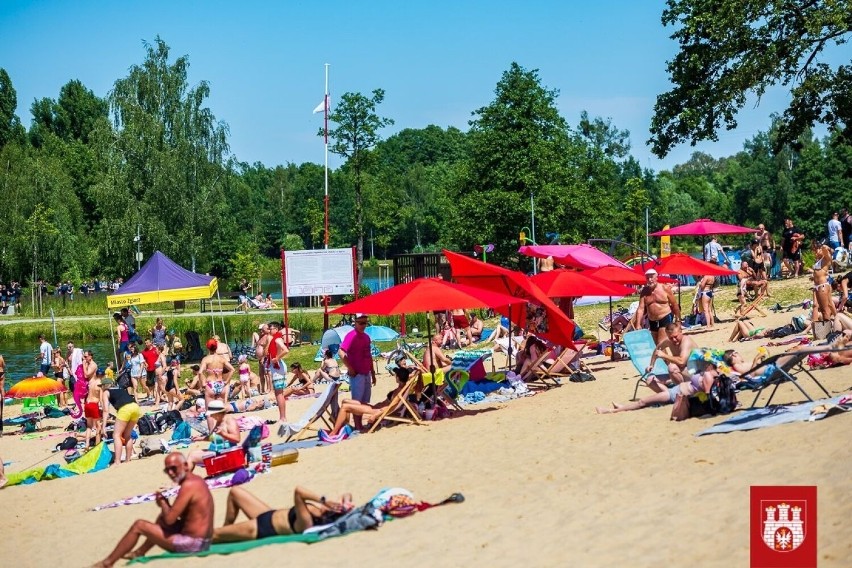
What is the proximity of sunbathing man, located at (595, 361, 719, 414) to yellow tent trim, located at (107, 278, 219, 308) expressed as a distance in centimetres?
1525

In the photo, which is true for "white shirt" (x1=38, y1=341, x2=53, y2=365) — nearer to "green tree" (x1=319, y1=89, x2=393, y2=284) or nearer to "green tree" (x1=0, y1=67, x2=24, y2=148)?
"green tree" (x1=319, y1=89, x2=393, y2=284)

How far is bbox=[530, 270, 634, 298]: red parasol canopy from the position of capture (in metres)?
16.9

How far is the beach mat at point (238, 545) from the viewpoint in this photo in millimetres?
8453

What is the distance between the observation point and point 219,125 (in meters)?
50.2

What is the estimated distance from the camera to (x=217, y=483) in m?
11.8

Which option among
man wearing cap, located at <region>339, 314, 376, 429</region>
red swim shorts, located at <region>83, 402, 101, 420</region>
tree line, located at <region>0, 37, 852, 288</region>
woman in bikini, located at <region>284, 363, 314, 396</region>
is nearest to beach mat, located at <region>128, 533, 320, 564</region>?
man wearing cap, located at <region>339, 314, 376, 429</region>

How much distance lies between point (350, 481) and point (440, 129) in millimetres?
134417

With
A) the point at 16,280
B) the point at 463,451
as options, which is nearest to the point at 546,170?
the point at 16,280

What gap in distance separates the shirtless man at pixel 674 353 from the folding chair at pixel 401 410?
300 cm

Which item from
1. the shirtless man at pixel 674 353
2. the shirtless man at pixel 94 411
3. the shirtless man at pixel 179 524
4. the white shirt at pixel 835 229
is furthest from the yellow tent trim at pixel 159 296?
the shirtless man at pixel 179 524

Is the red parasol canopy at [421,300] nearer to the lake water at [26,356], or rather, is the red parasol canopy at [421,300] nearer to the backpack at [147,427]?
the backpack at [147,427]

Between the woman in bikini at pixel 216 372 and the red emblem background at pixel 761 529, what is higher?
the woman in bikini at pixel 216 372

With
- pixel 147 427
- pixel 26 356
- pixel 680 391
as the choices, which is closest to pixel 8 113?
pixel 26 356

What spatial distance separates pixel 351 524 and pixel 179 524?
4.73 ft
